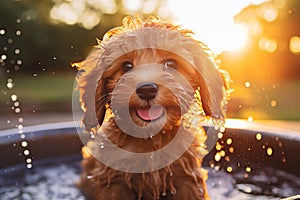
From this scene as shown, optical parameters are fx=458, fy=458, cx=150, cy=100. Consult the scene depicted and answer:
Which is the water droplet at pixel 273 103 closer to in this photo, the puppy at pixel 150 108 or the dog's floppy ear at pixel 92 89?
the puppy at pixel 150 108

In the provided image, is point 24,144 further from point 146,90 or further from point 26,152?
point 146,90

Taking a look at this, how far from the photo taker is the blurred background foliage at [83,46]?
56.8 feet

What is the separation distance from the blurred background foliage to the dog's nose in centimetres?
1206

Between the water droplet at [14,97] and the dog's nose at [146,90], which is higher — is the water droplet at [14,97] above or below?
below

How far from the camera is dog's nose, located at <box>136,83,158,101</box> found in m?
3.11

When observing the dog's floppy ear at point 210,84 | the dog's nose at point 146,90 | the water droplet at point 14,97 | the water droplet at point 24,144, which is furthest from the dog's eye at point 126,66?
the water droplet at point 14,97

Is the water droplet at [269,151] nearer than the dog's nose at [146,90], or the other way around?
the dog's nose at [146,90]

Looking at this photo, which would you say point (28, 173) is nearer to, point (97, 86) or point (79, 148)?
point (79, 148)

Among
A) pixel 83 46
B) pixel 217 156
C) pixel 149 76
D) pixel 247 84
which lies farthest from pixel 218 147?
pixel 83 46

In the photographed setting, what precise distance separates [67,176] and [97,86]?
59.8 inches

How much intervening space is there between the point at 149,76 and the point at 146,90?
0.50ft

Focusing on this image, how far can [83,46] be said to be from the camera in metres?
20.4

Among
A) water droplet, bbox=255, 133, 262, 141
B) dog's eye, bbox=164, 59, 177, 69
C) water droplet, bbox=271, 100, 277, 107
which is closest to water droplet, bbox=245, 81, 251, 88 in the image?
water droplet, bbox=271, 100, 277, 107

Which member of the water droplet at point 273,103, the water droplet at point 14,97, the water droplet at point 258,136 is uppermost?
the water droplet at point 258,136
